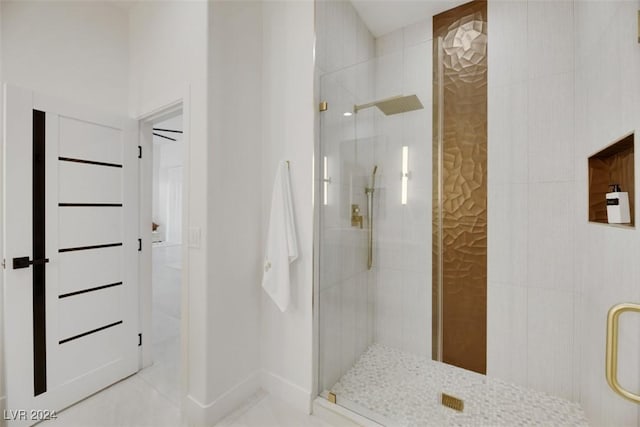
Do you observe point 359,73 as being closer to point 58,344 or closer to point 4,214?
point 4,214

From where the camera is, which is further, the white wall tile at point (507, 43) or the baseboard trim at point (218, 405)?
the white wall tile at point (507, 43)

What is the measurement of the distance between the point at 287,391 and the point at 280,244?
963 millimetres

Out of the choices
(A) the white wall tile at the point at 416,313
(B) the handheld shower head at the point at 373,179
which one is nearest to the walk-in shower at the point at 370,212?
(B) the handheld shower head at the point at 373,179

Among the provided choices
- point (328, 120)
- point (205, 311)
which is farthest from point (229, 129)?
point (205, 311)

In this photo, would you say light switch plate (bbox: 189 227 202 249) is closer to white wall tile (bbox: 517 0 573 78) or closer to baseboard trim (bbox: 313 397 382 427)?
baseboard trim (bbox: 313 397 382 427)

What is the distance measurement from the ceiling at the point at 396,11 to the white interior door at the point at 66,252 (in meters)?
2.00

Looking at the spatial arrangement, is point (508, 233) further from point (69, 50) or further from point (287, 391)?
point (69, 50)

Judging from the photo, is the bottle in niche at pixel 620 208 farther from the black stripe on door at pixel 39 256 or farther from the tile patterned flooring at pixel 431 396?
the black stripe on door at pixel 39 256

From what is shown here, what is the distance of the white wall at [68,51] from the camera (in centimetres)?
170

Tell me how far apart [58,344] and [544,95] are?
11.4ft

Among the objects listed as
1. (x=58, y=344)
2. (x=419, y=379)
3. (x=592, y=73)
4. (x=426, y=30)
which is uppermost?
(x=426, y=30)

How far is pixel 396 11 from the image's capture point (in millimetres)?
2170

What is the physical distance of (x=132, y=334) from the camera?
2.19 meters


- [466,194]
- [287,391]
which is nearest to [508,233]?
[466,194]
